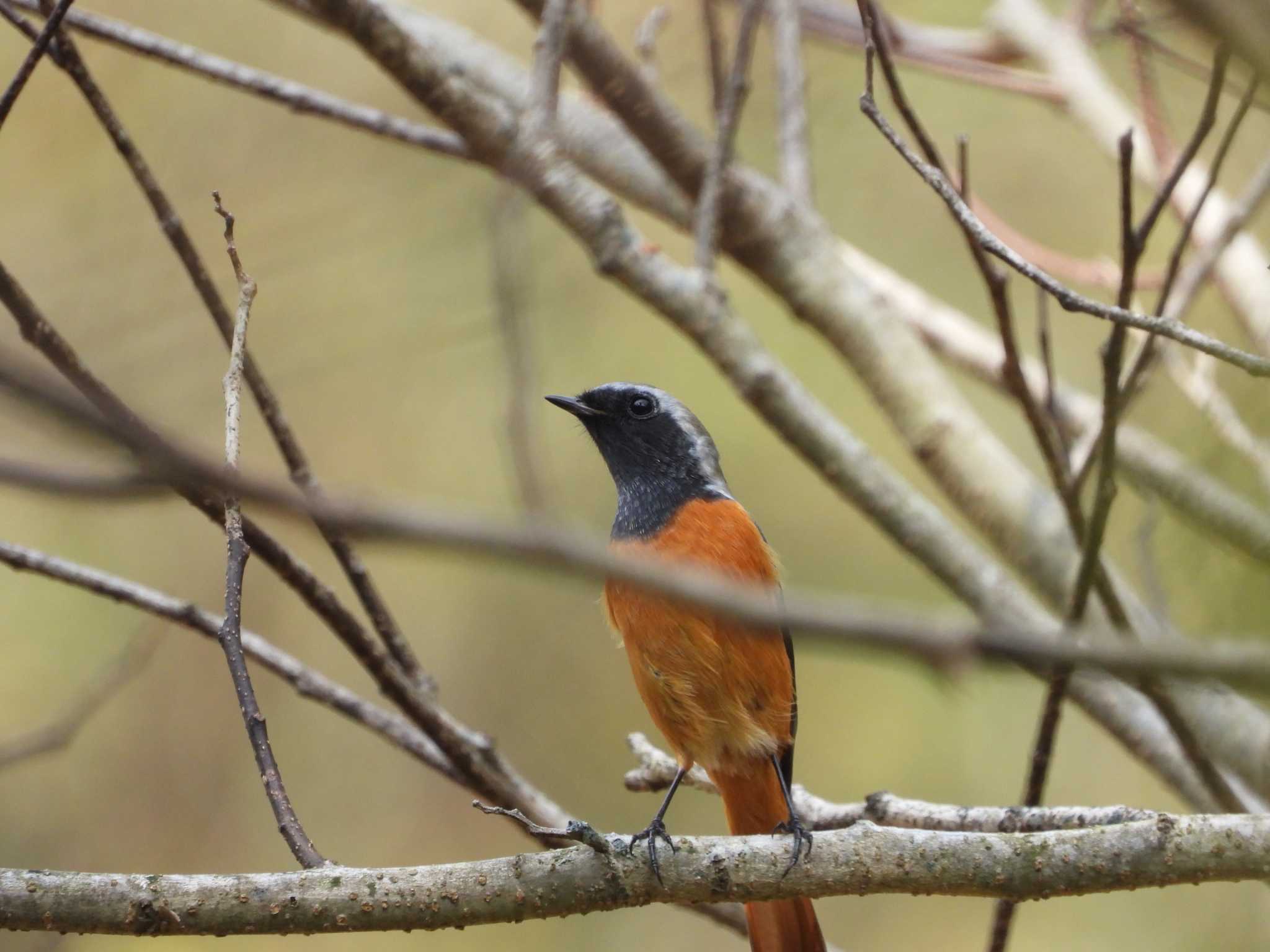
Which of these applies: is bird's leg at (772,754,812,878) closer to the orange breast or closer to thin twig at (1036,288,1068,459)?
the orange breast

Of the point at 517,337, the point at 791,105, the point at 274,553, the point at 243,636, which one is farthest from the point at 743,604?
the point at 791,105

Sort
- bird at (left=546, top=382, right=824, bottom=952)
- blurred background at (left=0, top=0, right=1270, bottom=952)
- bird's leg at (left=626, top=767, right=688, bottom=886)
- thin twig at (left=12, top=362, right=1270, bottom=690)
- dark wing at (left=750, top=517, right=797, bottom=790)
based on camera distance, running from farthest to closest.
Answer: blurred background at (left=0, top=0, right=1270, bottom=952), dark wing at (left=750, top=517, right=797, bottom=790), bird at (left=546, top=382, right=824, bottom=952), bird's leg at (left=626, top=767, right=688, bottom=886), thin twig at (left=12, top=362, right=1270, bottom=690)

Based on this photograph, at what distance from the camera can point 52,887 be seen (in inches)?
62.2

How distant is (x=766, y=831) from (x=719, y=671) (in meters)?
0.53

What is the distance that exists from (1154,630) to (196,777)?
16.6ft

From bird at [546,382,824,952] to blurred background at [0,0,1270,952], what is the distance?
5.57 feet

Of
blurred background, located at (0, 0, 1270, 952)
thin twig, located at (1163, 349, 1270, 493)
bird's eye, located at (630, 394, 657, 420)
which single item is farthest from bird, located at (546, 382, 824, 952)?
blurred background, located at (0, 0, 1270, 952)

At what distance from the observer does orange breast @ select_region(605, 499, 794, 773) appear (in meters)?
3.10

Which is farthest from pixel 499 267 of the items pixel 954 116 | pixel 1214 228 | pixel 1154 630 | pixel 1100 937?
pixel 954 116

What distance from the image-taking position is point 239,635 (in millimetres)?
1817

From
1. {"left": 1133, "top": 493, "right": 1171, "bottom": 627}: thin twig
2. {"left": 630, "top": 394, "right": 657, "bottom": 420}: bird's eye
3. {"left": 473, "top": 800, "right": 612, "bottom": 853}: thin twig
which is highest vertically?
{"left": 630, "top": 394, "right": 657, "bottom": 420}: bird's eye

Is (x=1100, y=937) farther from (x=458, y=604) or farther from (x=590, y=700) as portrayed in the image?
(x=458, y=604)

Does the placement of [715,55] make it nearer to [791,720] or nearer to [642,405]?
[642,405]

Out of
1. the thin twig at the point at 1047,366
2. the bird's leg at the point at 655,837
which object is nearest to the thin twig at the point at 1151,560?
the thin twig at the point at 1047,366
